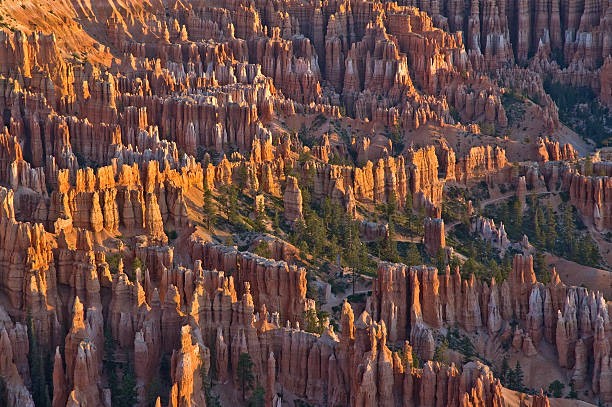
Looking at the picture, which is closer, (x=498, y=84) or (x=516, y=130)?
(x=516, y=130)

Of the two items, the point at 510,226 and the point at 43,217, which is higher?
the point at 43,217

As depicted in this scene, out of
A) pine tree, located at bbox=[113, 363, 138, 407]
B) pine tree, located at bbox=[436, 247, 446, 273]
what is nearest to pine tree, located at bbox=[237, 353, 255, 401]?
pine tree, located at bbox=[113, 363, 138, 407]

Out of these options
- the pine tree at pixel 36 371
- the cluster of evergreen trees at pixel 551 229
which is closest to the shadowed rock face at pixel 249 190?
the pine tree at pixel 36 371

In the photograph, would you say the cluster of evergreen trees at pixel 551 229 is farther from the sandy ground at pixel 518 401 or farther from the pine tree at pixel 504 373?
the sandy ground at pixel 518 401

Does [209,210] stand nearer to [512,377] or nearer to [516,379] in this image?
[512,377]

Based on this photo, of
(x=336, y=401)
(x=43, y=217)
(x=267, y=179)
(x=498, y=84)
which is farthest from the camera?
(x=498, y=84)

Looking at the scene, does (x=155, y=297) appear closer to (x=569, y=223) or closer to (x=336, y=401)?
(x=336, y=401)

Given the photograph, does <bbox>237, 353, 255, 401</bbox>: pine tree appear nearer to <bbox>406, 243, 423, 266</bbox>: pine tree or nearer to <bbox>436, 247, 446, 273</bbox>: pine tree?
<bbox>406, 243, 423, 266</bbox>: pine tree

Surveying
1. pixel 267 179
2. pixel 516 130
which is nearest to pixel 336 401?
pixel 267 179
